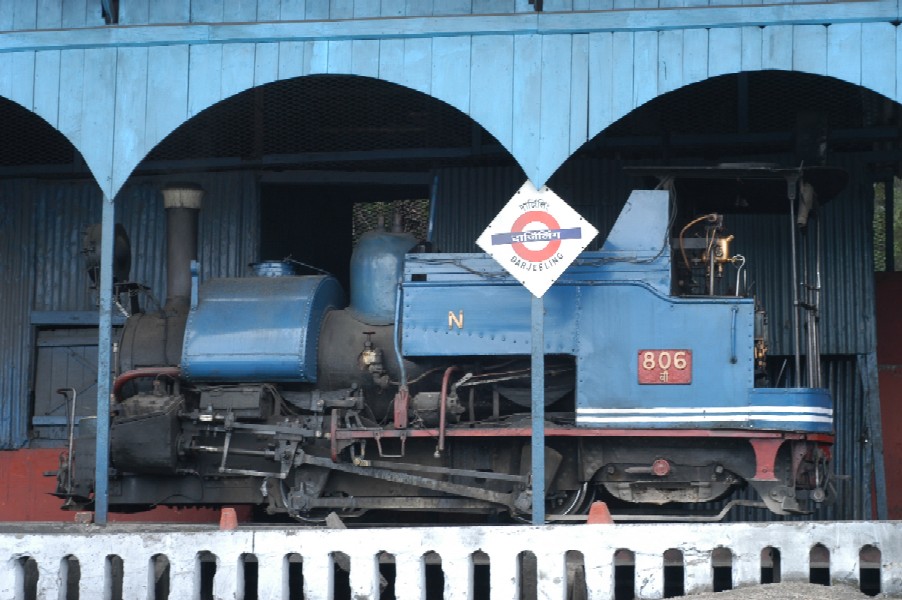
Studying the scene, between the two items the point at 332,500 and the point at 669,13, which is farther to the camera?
the point at 332,500

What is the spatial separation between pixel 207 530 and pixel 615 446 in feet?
11.5

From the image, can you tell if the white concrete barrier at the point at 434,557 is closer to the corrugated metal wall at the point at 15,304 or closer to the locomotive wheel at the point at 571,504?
the locomotive wheel at the point at 571,504

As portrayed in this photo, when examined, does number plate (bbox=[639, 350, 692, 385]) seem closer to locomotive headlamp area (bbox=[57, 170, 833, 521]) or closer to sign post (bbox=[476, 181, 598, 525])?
locomotive headlamp area (bbox=[57, 170, 833, 521])

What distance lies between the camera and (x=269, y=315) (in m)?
12.6

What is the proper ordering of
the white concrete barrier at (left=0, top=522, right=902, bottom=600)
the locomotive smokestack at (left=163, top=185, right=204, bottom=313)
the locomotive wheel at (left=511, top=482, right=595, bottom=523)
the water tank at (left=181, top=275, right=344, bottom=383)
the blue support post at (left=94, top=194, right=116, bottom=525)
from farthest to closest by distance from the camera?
the locomotive smokestack at (left=163, top=185, right=204, bottom=313) → the water tank at (left=181, top=275, right=344, bottom=383) → the locomotive wheel at (left=511, top=482, right=595, bottom=523) → the blue support post at (left=94, top=194, right=116, bottom=525) → the white concrete barrier at (left=0, top=522, right=902, bottom=600)

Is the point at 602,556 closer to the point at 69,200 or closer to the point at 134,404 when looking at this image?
the point at 134,404

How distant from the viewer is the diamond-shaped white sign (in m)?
11.2

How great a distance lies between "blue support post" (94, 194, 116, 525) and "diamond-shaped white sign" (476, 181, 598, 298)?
3167 mm

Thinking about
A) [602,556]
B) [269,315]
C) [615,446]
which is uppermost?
[269,315]

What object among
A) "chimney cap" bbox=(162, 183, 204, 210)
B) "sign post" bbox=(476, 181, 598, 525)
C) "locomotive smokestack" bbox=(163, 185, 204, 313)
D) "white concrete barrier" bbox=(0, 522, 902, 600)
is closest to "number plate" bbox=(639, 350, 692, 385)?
"sign post" bbox=(476, 181, 598, 525)

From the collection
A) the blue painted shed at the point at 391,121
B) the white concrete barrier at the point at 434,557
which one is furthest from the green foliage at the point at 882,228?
the white concrete barrier at the point at 434,557

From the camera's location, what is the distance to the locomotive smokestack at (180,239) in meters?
13.4

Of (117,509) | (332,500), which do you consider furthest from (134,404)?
(332,500)

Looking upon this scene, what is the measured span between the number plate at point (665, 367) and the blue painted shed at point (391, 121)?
6.03 ft
